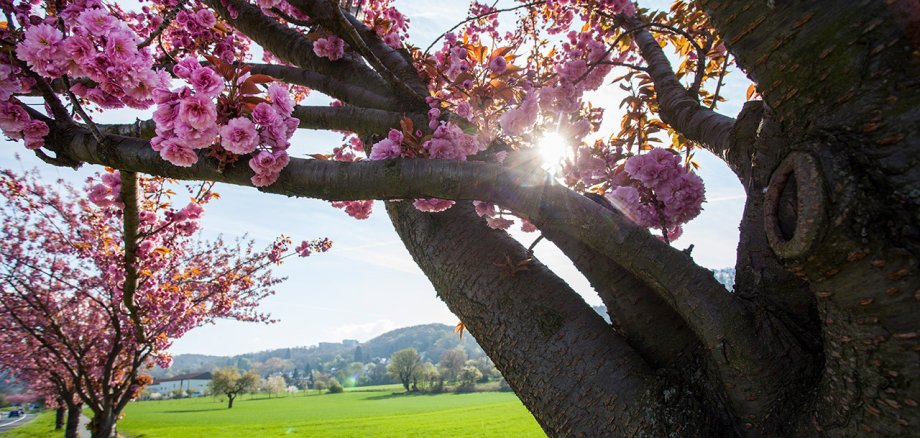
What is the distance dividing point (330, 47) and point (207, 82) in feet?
5.04

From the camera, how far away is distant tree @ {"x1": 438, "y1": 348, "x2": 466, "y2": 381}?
261 ft

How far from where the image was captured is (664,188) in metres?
2.13

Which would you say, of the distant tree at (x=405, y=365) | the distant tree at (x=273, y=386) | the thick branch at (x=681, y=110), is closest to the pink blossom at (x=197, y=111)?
the thick branch at (x=681, y=110)

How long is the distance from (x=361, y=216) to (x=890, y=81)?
2.92 metres

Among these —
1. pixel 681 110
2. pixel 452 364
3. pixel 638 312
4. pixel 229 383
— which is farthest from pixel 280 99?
pixel 452 364

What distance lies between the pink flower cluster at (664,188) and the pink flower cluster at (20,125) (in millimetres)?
2589

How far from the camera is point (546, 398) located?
1599 millimetres

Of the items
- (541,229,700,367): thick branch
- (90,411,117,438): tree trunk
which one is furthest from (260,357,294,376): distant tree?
(541,229,700,367): thick branch

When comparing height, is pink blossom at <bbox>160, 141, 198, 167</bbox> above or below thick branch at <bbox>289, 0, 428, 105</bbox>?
below

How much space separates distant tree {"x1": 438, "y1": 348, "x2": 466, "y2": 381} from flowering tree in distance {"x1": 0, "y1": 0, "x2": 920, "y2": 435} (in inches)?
3203

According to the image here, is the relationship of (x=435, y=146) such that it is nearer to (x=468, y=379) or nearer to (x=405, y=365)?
(x=468, y=379)

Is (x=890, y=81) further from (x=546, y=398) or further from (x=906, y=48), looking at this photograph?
(x=546, y=398)

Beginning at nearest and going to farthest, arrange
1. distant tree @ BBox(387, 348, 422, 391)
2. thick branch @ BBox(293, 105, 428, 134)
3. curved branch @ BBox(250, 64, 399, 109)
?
thick branch @ BBox(293, 105, 428, 134) < curved branch @ BBox(250, 64, 399, 109) < distant tree @ BBox(387, 348, 422, 391)

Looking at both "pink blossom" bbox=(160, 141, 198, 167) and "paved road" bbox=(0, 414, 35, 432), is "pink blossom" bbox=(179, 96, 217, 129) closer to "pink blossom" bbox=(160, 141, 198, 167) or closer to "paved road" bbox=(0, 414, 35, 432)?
"pink blossom" bbox=(160, 141, 198, 167)
